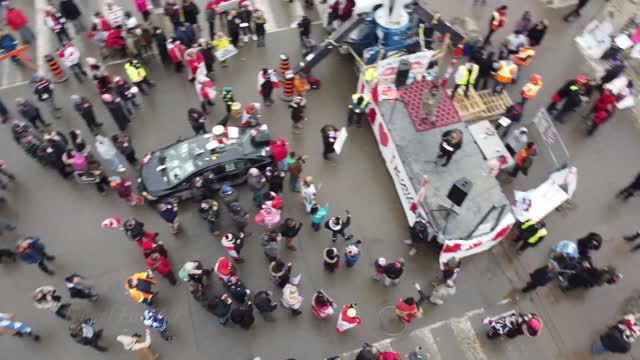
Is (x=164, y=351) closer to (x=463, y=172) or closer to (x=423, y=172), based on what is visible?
(x=423, y=172)

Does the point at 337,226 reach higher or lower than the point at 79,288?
lower

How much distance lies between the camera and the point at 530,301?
11867 mm

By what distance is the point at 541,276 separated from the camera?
11016 millimetres

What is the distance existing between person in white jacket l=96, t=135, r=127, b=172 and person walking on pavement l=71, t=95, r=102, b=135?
1.00 m

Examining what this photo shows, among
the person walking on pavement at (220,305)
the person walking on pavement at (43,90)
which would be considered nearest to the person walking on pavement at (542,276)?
the person walking on pavement at (220,305)

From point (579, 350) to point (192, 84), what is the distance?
13.0 meters

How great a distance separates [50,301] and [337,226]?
6440 millimetres

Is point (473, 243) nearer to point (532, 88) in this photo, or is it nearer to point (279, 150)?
point (532, 88)

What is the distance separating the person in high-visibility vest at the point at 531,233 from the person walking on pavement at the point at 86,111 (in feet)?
38.4

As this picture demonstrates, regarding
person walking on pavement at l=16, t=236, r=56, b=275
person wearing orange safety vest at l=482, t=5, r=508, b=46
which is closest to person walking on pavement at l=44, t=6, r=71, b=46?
person walking on pavement at l=16, t=236, r=56, b=275

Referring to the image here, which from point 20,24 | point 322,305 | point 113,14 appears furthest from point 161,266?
point 20,24

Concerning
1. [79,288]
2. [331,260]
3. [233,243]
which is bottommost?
[331,260]

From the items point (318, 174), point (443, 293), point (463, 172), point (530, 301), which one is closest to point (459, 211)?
point (463, 172)

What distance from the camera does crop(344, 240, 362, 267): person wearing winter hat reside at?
11328 millimetres
